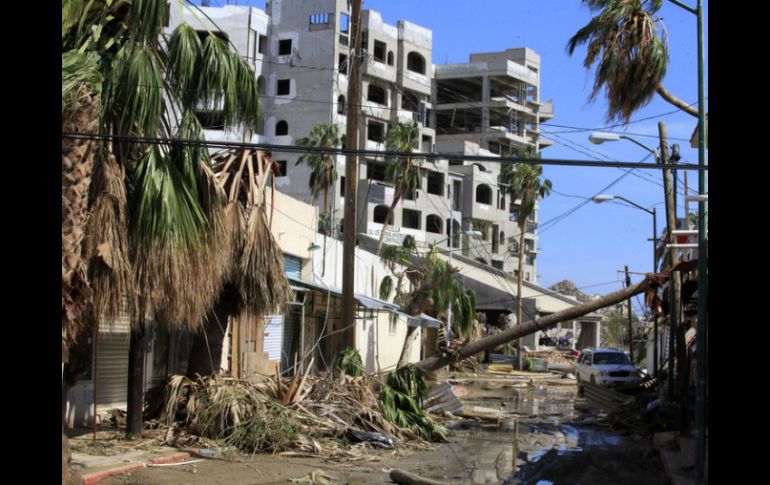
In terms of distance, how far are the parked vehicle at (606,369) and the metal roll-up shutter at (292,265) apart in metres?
12.3

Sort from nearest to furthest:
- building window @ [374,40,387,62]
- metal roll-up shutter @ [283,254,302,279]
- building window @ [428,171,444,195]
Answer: metal roll-up shutter @ [283,254,302,279]
building window @ [374,40,387,62]
building window @ [428,171,444,195]

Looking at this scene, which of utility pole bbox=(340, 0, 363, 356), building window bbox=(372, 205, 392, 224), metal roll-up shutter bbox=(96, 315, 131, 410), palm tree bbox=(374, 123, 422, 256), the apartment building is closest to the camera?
metal roll-up shutter bbox=(96, 315, 131, 410)

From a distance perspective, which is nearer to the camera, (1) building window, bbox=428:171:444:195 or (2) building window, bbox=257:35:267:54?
(2) building window, bbox=257:35:267:54

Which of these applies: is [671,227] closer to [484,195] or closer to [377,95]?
[377,95]

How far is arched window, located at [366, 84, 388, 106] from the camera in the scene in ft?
248

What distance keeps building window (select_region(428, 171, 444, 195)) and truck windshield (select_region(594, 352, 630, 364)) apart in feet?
143

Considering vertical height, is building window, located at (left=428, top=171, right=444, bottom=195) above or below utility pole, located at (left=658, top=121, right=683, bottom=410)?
above

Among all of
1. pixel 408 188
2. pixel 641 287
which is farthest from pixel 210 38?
pixel 408 188

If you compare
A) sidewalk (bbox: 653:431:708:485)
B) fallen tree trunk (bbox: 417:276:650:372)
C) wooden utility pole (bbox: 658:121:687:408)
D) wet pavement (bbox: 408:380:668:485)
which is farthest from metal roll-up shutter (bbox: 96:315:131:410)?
wooden utility pole (bbox: 658:121:687:408)

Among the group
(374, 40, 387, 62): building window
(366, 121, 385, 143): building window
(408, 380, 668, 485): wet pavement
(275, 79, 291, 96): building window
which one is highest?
(374, 40, 387, 62): building window

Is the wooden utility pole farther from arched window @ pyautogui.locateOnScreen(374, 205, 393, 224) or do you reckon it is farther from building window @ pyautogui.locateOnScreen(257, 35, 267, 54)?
arched window @ pyautogui.locateOnScreen(374, 205, 393, 224)

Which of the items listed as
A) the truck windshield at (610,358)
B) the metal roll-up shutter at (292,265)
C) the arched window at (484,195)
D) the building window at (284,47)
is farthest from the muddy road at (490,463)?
the arched window at (484,195)
